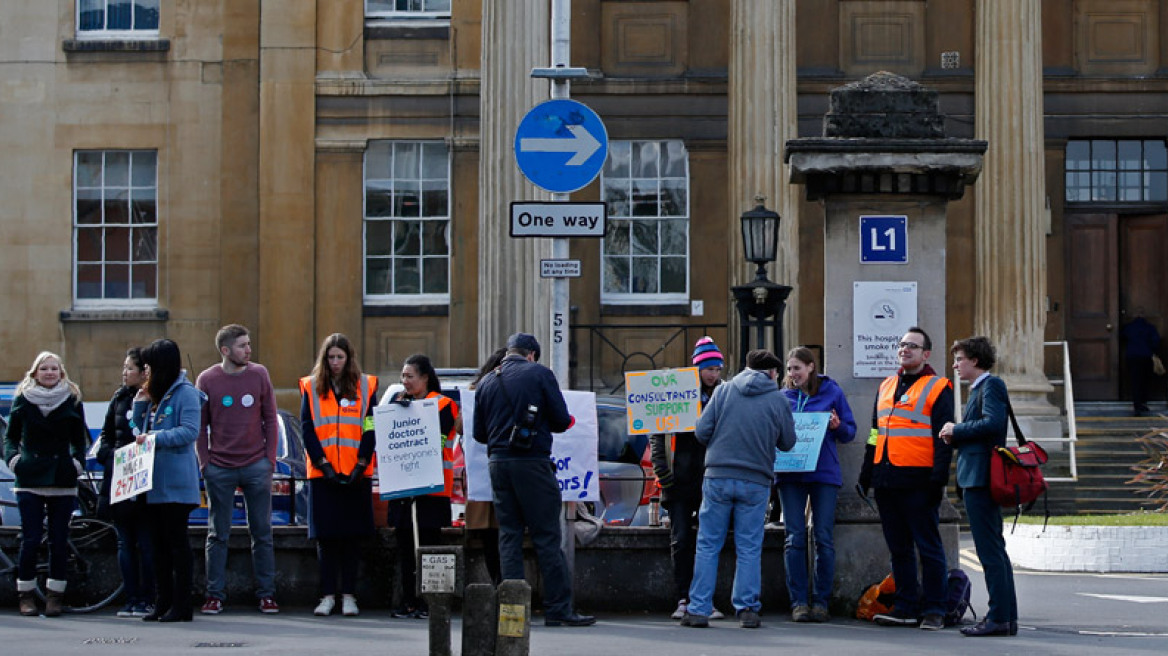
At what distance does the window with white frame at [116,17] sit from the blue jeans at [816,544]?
17.5 metres

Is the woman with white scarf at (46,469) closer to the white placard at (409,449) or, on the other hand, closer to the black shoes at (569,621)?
the white placard at (409,449)

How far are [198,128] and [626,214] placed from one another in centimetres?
601

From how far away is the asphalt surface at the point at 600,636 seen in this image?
11.3 meters

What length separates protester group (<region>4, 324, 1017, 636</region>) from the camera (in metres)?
12.1

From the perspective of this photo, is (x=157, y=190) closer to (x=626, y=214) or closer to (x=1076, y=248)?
(x=626, y=214)

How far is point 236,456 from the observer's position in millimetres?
13062

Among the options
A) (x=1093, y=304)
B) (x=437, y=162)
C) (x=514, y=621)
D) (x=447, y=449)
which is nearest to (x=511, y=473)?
(x=447, y=449)

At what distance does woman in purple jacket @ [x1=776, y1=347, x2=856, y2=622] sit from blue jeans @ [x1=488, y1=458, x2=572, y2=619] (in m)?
1.49

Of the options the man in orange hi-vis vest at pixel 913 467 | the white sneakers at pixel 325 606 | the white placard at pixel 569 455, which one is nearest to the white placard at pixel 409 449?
the white placard at pixel 569 455

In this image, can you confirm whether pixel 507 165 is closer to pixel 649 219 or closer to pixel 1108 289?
pixel 649 219

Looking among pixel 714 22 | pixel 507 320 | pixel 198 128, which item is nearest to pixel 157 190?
pixel 198 128

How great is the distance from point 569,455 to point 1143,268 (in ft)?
50.6

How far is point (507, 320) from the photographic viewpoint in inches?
980

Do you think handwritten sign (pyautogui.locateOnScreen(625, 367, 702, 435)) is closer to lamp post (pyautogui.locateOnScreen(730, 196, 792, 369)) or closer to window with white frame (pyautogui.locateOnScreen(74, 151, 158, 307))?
lamp post (pyautogui.locateOnScreen(730, 196, 792, 369))
